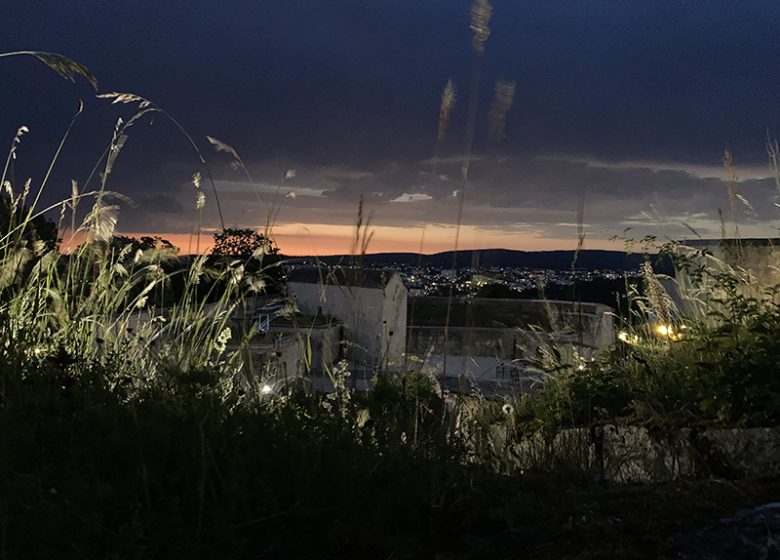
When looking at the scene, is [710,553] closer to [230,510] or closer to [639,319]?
[230,510]

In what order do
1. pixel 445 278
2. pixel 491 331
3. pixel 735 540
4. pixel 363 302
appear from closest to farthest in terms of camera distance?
pixel 735 540, pixel 445 278, pixel 363 302, pixel 491 331

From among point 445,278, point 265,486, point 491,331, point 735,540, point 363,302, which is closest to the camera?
point 735,540

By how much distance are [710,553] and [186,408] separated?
4.93 ft

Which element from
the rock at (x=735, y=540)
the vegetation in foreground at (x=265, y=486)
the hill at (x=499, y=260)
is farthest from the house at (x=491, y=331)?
the rock at (x=735, y=540)

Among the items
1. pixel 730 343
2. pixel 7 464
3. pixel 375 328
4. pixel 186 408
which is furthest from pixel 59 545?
pixel 375 328

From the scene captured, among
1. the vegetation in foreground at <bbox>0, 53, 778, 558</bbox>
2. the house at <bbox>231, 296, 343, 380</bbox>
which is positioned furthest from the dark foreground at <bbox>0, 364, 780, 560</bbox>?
the house at <bbox>231, 296, 343, 380</bbox>

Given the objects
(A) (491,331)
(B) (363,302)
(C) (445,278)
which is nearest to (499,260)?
(C) (445,278)

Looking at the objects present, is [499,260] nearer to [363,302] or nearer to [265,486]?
[265,486]

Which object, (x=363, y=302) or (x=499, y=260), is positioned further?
(x=363, y=302)

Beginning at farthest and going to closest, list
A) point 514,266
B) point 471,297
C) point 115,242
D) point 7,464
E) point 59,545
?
1. point 514,266
2. point 115,242
3. point 471,297
4. point 7,464
5. point 59,545

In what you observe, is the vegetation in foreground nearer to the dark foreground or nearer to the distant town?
the dark foreground

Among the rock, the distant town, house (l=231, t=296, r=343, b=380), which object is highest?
the distant town

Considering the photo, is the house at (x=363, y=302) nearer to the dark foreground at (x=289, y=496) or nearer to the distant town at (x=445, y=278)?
the distant town at (x=445, y=278)

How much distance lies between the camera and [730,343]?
3.37m
